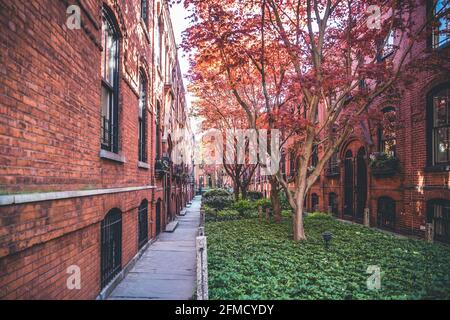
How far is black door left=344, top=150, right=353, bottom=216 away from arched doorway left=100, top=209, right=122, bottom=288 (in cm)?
1364

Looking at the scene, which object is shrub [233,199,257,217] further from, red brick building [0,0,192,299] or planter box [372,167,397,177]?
red brick building [0,0,192,299]

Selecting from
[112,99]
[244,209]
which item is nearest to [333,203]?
[244,209]

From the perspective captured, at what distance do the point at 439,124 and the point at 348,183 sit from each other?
7.50 meters

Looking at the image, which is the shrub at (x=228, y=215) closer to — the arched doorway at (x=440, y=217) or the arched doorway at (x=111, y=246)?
the arched doorway at (x=440, y=217)

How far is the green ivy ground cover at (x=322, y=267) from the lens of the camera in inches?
208

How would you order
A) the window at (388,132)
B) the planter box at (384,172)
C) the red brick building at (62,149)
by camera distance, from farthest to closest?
the window at (388,132), the planter box at (384,172), the red brick building at (62,149)

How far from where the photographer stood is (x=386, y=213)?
13.8m

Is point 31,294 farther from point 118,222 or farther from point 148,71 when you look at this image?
point 148,71

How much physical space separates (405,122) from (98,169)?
11.4 m

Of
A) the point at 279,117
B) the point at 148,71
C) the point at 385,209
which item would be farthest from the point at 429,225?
the point at 148,71

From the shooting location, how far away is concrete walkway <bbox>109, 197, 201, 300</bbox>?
6.47 metres

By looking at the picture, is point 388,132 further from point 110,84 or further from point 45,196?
point 45,196

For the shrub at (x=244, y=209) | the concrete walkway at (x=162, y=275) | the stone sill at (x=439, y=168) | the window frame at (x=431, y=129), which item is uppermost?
the window frame at (x=431, y=129)

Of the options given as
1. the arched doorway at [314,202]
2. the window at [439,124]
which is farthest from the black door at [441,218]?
the arched doorway at [314,202]
